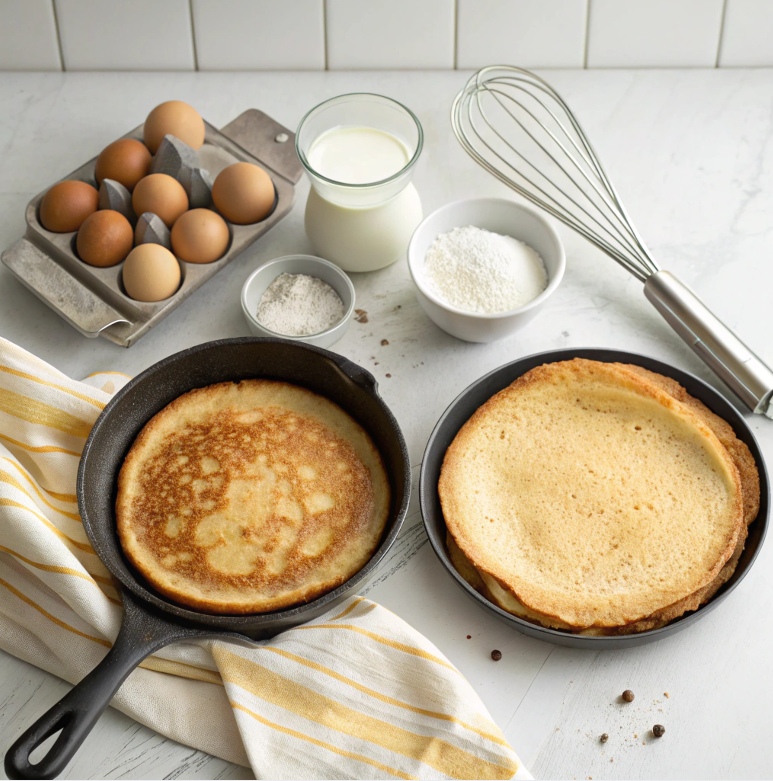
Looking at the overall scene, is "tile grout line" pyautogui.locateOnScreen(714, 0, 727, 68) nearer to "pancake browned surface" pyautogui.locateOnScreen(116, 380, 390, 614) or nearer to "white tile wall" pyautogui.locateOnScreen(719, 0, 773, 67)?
"white tile wall" pyautogui.locateOnScreen(719, 0, 773, 67)

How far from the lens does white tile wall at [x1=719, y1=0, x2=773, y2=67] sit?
5.18 feet

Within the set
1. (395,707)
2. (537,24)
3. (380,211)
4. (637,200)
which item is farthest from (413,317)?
(537,24)

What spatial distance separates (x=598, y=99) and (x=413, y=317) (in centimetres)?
70

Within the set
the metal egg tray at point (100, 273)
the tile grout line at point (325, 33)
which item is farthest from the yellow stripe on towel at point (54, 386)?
the tile grout line at point (325, 33)

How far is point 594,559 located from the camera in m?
0.96

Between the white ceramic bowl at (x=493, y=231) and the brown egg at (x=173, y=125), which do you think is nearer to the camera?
the white ceramic bowl at (x=493, y=231)

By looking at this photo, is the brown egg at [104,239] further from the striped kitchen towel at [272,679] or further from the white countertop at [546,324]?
the striped kitchen towel at [272,679]

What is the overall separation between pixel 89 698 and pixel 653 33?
1627 millimetres

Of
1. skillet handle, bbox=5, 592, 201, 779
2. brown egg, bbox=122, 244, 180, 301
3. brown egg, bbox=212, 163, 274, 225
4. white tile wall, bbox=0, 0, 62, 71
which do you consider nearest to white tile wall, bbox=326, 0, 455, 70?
brown egg, bbox=212, 163, 274, 225

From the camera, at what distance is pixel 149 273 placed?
1.20 metres

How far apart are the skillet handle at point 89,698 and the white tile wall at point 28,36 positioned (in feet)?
4.38

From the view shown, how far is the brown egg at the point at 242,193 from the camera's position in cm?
130

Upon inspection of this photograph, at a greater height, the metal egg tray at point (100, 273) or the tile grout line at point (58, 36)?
the tile grout line at point (58, 36)

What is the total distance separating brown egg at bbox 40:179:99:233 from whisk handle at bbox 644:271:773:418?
95cm
